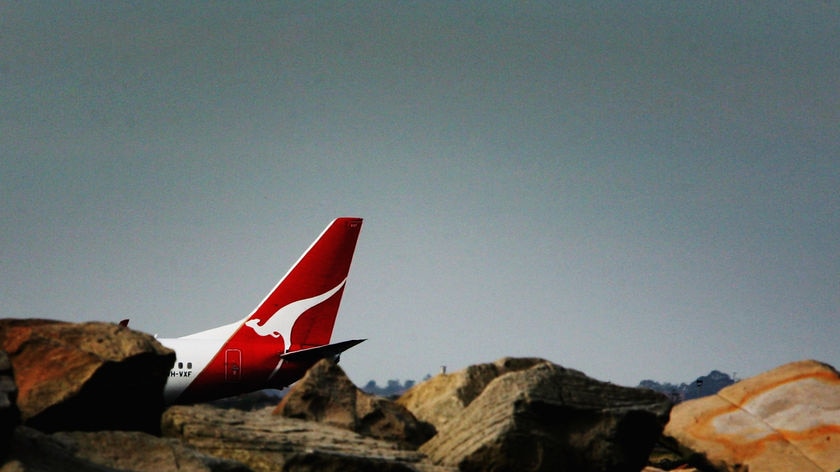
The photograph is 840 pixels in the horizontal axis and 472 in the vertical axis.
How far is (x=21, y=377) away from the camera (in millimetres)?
13219

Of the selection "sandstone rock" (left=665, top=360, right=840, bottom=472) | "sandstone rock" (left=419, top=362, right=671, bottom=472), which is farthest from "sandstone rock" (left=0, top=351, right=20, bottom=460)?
"sandstone rock" (left=665, top=360, right=840, bottom=472)

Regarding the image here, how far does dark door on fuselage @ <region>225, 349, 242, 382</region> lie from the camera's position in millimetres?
38625

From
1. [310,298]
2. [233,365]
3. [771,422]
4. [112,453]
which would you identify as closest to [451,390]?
[771,422]

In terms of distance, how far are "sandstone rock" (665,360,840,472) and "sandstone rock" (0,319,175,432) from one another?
7965 millimetres

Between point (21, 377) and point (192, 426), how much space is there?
2159 mm

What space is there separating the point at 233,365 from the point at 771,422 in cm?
2526

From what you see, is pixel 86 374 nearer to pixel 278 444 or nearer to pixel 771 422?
pixel 278 444

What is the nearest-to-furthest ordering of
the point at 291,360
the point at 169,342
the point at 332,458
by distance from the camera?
the point at 332,458, the point at 169,342, the point at 291,360

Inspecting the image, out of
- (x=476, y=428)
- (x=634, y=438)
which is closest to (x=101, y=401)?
(x=476, y=428)

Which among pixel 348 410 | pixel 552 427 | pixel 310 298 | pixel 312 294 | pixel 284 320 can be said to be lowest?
pixel 552 427

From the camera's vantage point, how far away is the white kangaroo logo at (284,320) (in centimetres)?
4081

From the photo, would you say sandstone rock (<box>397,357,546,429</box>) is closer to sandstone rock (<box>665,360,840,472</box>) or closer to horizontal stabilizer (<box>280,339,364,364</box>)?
sandstone rock (<box>665,360,840,472</box>)

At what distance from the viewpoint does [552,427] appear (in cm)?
1399

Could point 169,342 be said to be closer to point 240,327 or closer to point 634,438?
point 240,327
